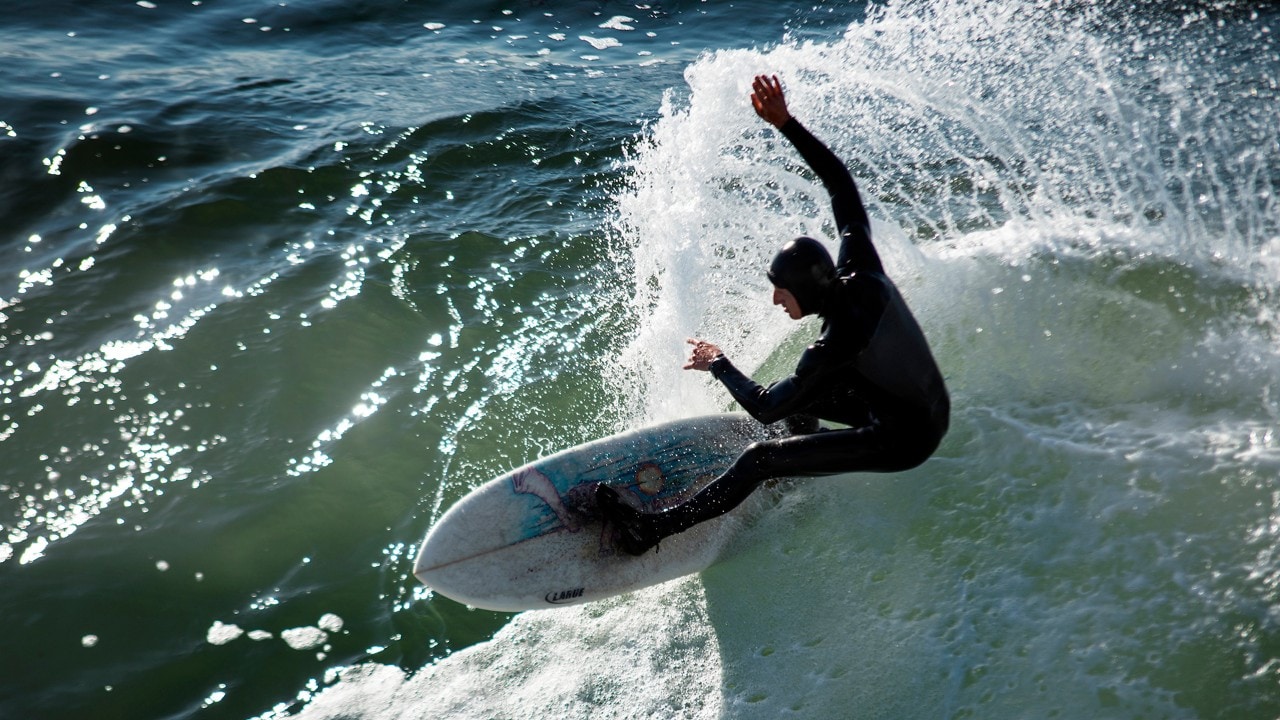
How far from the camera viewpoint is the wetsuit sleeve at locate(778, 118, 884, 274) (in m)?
4.65

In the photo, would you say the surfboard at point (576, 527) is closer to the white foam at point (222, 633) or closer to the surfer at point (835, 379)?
the surfer at point (835, 379)

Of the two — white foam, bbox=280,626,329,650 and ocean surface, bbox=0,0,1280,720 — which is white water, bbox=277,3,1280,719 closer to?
ocean surface, bbox=0,0,1280,720

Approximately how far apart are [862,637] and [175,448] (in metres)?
5.07

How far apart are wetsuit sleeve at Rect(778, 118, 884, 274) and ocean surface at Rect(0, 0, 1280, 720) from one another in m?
1.53

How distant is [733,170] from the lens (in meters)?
7.32

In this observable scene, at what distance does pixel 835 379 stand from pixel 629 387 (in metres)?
2.77

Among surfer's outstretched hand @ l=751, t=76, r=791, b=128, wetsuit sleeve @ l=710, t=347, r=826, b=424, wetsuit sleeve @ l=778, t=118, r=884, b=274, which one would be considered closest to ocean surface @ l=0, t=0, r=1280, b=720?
wetsuit sleeve @ l=710, t=347, r=826, b=424

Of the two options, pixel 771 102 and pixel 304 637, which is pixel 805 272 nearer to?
pixel 771 102

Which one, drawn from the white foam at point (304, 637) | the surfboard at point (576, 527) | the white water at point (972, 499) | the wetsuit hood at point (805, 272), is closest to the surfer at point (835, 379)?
the wetsuit hood at point (805, 272)

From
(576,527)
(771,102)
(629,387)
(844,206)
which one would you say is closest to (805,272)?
(844,206)

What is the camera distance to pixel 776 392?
179 inches

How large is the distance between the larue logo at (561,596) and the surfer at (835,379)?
393mm

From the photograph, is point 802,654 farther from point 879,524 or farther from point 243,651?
point 243,651

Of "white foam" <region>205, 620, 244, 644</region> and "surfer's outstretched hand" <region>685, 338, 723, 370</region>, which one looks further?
"white foam" <region>205, 620, 244, 644</region>
